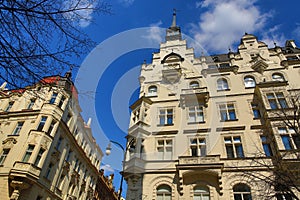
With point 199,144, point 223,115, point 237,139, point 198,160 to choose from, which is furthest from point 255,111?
point 198,160

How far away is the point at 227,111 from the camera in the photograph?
2033 centimetres

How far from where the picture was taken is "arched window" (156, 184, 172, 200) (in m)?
16.5

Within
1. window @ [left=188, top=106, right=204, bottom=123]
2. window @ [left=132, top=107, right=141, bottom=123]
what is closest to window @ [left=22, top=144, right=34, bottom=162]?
window @ [left=132, top=107, right=141, bottom=123]

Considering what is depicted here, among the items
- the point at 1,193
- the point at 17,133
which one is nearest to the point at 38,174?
the point at 1,193

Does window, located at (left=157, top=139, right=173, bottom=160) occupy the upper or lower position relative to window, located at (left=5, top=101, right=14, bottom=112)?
lower

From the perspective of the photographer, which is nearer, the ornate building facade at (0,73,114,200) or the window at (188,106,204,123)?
the ornate building facade at (0,73,114,200)

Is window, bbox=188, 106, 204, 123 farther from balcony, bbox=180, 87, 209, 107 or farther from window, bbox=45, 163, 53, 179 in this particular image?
window, bbox=45, 163, 53, 179

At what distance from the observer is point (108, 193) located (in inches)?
1932

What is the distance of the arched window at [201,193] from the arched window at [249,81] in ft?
38.9

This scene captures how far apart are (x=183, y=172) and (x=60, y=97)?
18079mm

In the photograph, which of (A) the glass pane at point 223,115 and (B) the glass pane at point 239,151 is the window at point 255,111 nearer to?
(A) the glass pane at point 223,115

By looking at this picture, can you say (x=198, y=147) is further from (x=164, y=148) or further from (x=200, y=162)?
(x=164, y=148)

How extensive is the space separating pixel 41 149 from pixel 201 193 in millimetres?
16824

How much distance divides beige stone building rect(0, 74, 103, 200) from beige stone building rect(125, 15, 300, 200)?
9234mm
